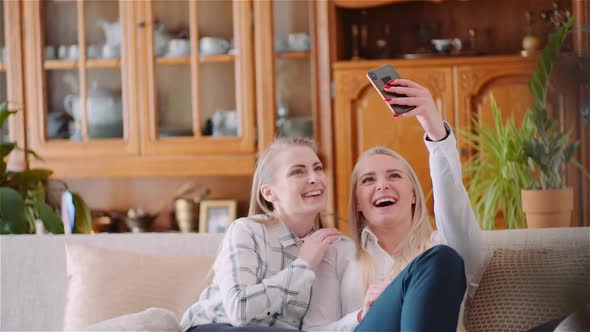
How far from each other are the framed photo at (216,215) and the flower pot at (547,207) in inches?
57.7

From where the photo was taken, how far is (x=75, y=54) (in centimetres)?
366

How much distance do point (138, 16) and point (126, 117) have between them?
17.7 inches

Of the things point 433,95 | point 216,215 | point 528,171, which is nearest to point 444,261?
point 528,171

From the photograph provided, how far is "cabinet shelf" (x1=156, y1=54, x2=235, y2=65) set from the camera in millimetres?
3514

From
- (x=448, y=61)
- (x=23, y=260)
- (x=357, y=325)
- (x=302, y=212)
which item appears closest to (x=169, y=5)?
(x=448, y=61)

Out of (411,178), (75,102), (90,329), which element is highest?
(75,102)

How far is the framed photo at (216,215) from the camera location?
3.57 m

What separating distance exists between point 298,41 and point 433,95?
0.63m

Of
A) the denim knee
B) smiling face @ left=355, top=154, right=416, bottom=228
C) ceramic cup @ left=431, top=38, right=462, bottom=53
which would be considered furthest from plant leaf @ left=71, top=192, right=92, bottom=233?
the denim knee

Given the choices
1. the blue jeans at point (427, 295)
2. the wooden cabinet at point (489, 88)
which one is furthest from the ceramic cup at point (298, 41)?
the blue jeans at point (427, 295)

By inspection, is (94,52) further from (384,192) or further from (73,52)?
(384,192)

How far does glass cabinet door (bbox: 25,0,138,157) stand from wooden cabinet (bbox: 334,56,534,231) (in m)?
0.95

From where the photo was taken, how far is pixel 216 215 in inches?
141

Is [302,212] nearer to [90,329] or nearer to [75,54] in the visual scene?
[90,329]
